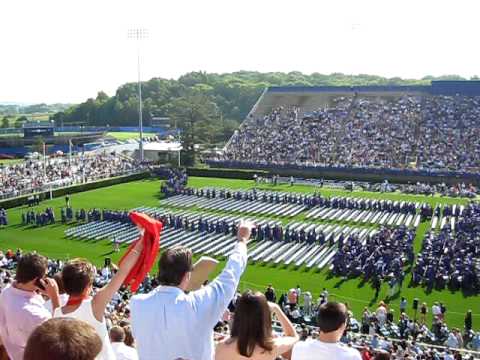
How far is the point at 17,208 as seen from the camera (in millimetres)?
29766

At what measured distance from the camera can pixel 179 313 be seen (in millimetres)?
2875

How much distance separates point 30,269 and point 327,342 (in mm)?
2031

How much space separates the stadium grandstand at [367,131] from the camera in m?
39.6

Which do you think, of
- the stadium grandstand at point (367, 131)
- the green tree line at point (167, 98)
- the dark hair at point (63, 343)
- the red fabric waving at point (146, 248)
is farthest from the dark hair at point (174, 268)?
the green tree line at point (167, 98)

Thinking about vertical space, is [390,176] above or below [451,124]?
below

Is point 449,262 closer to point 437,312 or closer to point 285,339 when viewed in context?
point 437,312

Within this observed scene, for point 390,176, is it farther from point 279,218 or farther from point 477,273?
point 477,273

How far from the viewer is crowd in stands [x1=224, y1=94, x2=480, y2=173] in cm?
4012

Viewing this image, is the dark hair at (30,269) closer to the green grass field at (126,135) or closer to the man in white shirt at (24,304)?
the man in white shirt at (24,304)

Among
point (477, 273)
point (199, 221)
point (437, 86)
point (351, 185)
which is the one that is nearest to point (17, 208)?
point (199, 221)

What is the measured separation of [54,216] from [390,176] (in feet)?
67.7

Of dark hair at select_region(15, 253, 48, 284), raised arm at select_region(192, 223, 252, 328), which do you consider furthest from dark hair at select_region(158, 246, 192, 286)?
dark hair at select_region(15, 253, 48, 284)

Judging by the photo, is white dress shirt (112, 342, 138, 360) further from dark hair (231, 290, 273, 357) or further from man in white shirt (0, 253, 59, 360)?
dark hair (231, 290, 273, 357)

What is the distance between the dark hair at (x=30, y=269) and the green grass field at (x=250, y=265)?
491 inches
